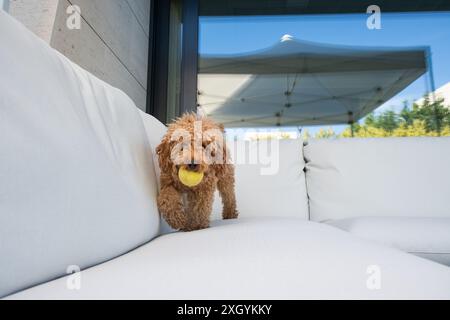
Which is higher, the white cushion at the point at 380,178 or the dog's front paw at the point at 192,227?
the white cushion at the point at 380,178

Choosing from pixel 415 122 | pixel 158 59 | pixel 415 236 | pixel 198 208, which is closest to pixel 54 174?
pixel 198 208

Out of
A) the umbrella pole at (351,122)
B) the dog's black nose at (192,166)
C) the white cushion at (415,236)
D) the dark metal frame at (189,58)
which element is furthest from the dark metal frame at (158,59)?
the umbrella pole at (351,122)

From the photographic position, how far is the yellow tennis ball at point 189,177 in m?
0.70

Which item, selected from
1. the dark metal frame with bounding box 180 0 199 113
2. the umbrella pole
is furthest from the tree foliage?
the dark metal frame with bounding box 180 0 199 113

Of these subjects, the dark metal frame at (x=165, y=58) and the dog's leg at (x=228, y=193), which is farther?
the dark metal frame at (x=165, y=58)

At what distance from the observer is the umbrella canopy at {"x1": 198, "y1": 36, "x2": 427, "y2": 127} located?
10.4 feet

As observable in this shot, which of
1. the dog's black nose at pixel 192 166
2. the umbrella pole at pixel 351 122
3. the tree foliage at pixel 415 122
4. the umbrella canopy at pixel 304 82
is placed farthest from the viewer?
the umbrella pole at pixel 351 122

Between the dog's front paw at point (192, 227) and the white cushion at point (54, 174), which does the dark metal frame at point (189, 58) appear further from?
the white cushion at point (54, 174)

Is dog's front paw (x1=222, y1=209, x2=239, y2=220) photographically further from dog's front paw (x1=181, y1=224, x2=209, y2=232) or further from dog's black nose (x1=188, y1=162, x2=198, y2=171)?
dog's black nose (x1=188, y1=162, x2=198, y2=171)

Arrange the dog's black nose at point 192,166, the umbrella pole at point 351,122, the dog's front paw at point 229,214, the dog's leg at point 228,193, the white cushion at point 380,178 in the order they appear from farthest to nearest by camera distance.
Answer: the umbrella pole at point 351,122
the white cushion at point 380,178
the dog's front paw at point 229,214
the dog's leg at point 228,193
the dog's black nose at point 192,166

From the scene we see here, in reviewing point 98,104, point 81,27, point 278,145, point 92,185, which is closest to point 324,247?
point 92,185

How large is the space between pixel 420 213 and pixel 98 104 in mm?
1450

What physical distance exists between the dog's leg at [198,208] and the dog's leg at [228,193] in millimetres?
178
